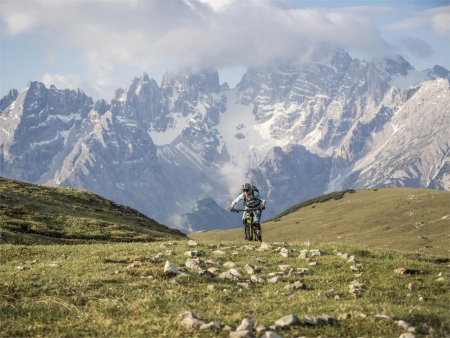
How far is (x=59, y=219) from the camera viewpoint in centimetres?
4388

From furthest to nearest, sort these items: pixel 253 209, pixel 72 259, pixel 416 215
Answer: pixel 416 215 → pixel 253 209 → pixel 72 259

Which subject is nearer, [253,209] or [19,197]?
[253,209]

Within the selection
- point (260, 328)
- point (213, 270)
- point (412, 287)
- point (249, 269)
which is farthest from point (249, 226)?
point (260, 328)

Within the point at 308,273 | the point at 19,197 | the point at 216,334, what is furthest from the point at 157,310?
the point at 19,197

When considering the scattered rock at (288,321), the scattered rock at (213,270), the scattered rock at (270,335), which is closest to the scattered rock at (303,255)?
the scattered rock at (213,270)

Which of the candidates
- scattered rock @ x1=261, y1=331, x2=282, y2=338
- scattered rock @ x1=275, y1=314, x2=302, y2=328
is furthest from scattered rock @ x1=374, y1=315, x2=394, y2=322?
scattered rock @ x1=261, y1=331, x2=282, y2=338

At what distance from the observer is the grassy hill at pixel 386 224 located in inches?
4651

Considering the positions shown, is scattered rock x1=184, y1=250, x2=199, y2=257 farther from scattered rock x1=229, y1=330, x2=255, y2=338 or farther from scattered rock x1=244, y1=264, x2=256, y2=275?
scattered rock x1=229, y1=330, x2=255, y2=338

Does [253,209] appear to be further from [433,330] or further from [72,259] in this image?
[433,330]

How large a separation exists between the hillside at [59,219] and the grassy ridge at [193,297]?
52.1ft

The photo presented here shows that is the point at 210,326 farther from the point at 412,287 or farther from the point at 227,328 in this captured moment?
the point at 412,287

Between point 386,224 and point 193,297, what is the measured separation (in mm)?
146315

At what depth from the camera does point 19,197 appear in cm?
5000

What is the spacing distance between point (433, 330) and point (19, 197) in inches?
1837
